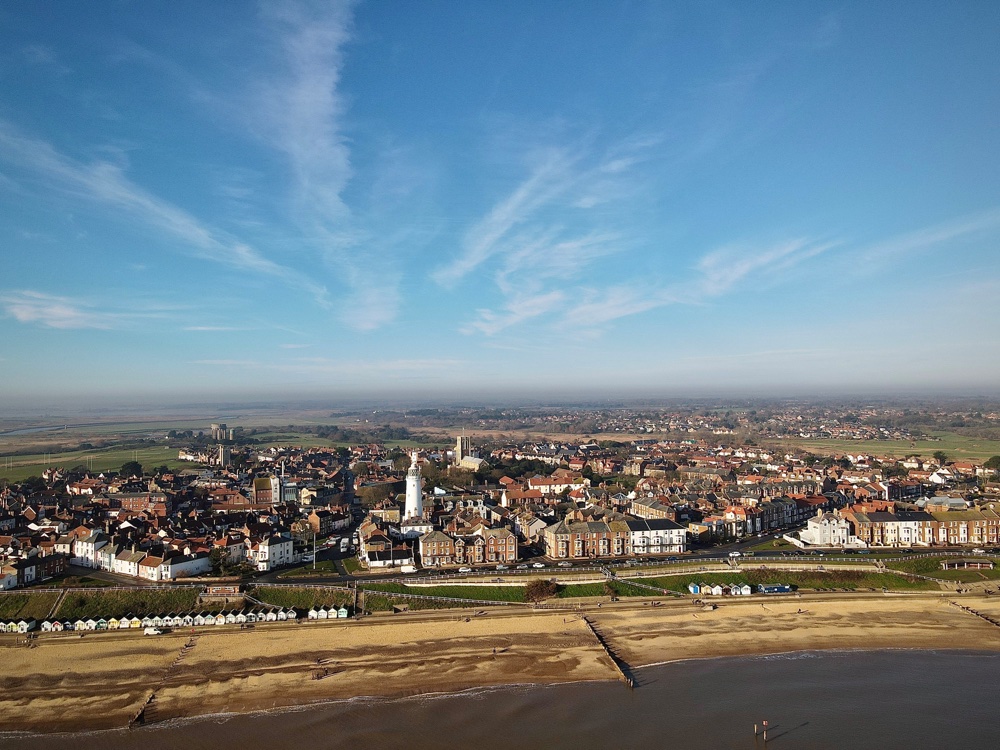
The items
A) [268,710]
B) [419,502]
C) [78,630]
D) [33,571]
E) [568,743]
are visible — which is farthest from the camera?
[419,502]

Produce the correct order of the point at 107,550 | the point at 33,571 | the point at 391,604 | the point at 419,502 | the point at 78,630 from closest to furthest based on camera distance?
the point at 78,630 < the point at 391,604 < the point at 33,571 < the point at 107,550 < the point at 419,502

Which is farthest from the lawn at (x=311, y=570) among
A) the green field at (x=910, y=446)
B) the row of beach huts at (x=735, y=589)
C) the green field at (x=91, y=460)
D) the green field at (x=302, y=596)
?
the green field at (x=910, y=446)

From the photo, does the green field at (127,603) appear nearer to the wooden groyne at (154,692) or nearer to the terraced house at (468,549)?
the wooden groyne at (154,692)

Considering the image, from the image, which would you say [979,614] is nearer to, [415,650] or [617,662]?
[617,662]

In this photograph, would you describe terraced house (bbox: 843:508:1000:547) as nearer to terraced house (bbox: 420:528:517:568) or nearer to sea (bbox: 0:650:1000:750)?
sea (bbox: 0:650:1000:750)

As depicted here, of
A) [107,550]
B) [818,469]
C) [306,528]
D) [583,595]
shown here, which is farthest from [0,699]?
[818,469]

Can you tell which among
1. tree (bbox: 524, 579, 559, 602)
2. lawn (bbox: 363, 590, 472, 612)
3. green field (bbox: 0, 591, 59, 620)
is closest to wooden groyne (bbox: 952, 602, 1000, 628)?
tree (bbox: 524, 579, 559, 602)

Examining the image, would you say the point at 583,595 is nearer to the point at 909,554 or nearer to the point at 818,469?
the point at 909,554
